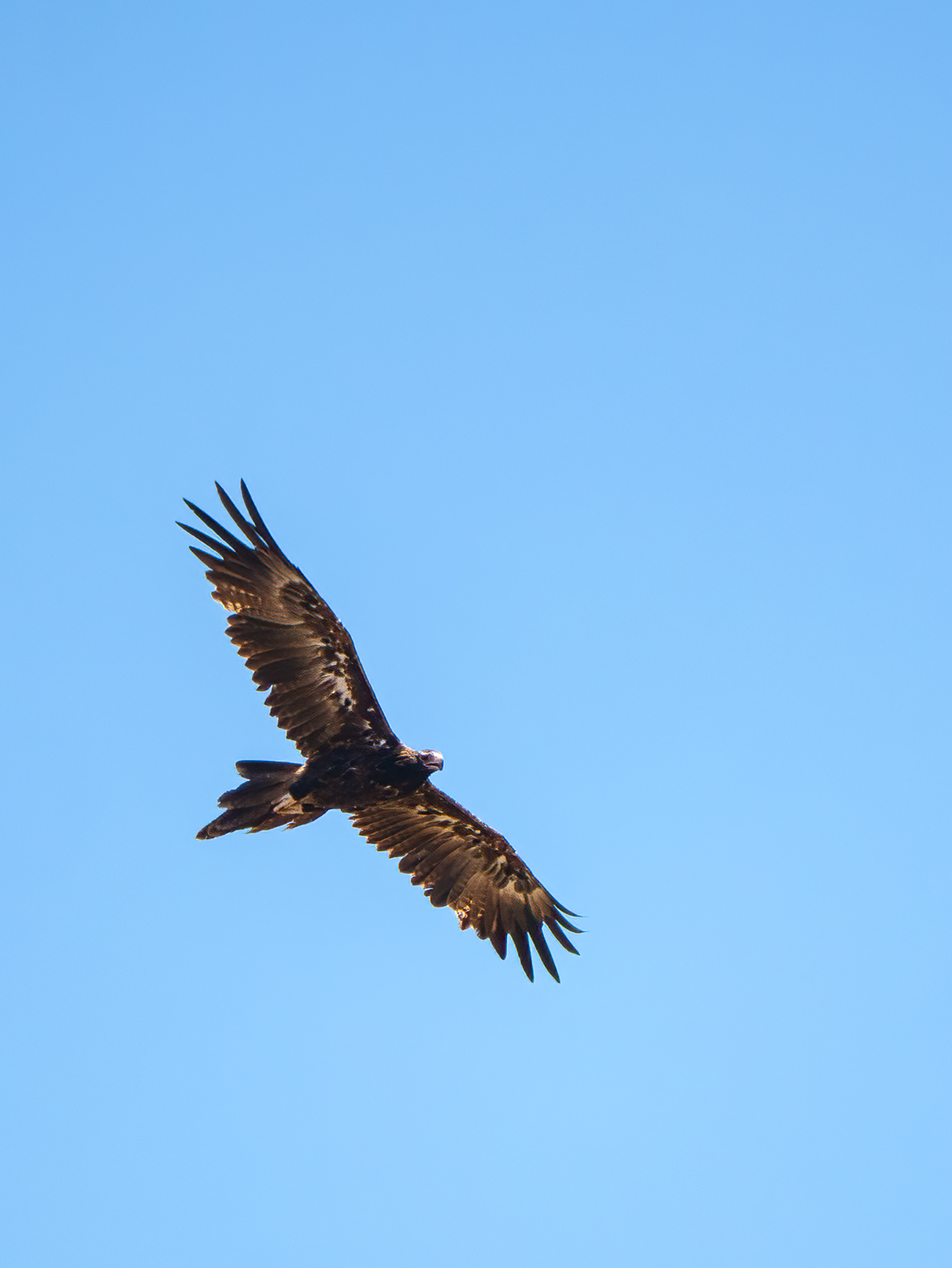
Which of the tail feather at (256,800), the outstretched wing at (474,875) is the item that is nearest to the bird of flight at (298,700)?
the tail feather at (256,800)

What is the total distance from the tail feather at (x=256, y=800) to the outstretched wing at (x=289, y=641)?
0.47m

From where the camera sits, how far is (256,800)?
1356cm

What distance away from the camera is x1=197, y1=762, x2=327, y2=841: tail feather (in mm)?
13383

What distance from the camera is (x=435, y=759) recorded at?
14.2 meters

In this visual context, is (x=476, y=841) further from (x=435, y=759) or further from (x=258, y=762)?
(x=258, y=762)

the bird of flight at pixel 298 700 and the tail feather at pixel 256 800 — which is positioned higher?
the bird of flight at pixel 298 700

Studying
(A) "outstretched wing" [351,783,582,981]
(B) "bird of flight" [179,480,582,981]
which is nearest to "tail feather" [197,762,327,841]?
(B) "bird of flight" [179,480,582,981]

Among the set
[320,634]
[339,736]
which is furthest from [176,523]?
[339,736]

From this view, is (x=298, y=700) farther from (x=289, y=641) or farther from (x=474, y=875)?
(x=474, y=875)

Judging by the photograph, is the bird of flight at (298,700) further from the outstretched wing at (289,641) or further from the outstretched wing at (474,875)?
the outstretched wing at (474,875)

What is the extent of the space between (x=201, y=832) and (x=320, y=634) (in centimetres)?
223

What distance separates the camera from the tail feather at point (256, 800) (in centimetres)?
1338

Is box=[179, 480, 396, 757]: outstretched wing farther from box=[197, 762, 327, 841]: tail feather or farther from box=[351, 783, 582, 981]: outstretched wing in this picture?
box=[351, 783, 582, 981]: outstretched wing

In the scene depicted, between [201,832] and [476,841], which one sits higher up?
[476,841]
